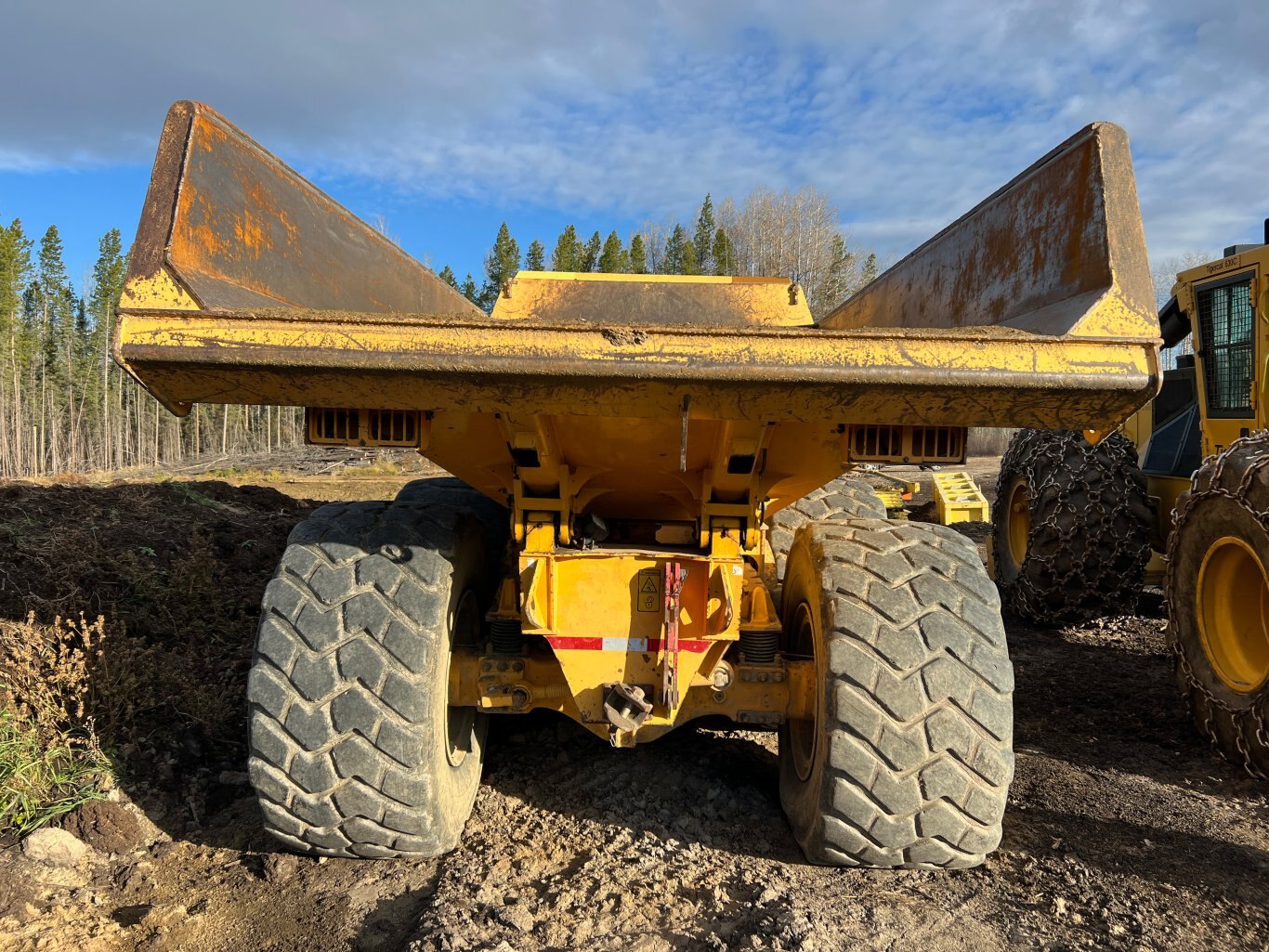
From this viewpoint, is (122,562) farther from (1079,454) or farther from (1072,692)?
(1079,454)

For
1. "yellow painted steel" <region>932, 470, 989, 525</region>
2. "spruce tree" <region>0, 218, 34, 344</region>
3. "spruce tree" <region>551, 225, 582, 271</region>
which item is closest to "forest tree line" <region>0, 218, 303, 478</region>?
"spruce tree" <region>0, 218, 34, 344</region>

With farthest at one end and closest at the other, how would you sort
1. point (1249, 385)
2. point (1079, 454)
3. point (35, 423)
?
point (35, 423) < point (1079, 454) < point (1249, 385)

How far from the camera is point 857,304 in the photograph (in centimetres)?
440

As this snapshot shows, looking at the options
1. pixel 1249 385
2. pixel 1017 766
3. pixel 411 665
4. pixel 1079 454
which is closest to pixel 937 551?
pixel 1017 766

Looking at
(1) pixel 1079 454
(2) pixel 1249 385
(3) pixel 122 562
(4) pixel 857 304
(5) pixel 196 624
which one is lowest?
(5) pixel 196 624

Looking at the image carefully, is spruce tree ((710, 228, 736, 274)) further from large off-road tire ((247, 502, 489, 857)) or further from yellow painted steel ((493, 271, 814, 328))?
large off-road tire ((247, 502, 489, 857))

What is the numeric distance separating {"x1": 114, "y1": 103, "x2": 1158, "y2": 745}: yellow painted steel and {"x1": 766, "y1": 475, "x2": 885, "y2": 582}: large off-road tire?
804mm

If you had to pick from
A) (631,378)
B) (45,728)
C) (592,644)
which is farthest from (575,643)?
(45,728)

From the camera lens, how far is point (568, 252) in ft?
186

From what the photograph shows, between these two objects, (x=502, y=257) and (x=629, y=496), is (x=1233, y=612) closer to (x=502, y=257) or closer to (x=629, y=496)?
(x=629, y=496)

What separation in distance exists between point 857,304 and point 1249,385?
7.79 feet

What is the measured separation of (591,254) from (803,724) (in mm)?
55607

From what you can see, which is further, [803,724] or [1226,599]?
[1226,599]

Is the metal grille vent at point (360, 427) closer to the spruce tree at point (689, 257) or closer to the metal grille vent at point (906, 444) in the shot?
the metal grille vent at point (906, 444)
